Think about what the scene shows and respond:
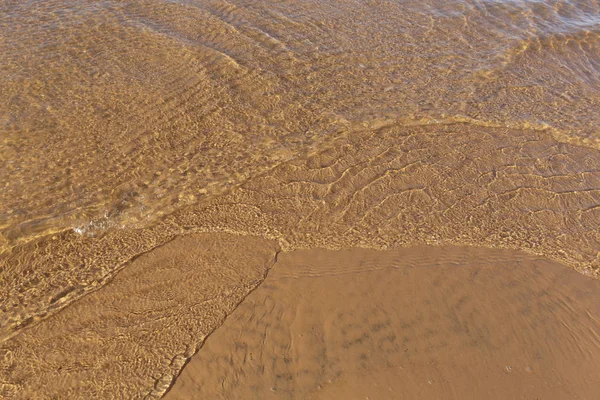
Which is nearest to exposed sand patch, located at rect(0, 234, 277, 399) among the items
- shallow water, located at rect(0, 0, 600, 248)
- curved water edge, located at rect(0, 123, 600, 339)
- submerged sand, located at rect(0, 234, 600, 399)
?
submerged sand, located at rect(0, 234, 600, 399)

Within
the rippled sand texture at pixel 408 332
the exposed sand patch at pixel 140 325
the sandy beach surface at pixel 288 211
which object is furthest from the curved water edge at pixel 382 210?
the rippled sand texture at pixel 408 332

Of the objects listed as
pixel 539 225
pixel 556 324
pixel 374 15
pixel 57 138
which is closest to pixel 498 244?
pixel 539 225

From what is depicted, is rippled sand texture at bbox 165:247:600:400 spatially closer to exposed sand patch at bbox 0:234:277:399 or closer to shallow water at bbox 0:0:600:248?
exposed sand patch at bbox 0:234:277:399

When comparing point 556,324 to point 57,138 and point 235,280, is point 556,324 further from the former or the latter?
point 57,138

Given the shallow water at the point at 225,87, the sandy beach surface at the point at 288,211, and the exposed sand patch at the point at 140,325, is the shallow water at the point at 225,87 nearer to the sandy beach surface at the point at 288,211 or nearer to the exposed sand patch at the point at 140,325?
the sandy beach surface at the point at 288,211

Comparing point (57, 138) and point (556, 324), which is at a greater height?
point (57, 138)

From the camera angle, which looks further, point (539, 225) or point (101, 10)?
point (101, 10)

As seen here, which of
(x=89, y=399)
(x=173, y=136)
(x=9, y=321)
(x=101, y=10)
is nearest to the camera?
(x=89, y=399)

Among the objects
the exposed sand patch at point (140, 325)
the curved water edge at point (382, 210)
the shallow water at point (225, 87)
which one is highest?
the shallow water at point (225, 87)
